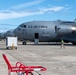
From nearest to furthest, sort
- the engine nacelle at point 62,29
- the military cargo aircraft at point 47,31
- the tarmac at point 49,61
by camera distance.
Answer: the tarmac at point 49,61 → the engine nacelle at point 62,29 → the military cargo aircraft at point 47,31

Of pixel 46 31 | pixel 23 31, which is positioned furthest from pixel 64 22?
pixel 23 31

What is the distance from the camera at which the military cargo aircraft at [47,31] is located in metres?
42.3

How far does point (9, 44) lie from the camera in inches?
1252

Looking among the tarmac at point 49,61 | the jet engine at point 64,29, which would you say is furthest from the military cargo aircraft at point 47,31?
the tarmac at point 49,61

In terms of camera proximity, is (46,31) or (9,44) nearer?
(9,44)

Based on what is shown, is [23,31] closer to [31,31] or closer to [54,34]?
[31,31]

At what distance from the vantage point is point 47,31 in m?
42.3

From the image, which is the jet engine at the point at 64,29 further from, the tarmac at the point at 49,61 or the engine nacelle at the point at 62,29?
the tarmac at the point at 49,61

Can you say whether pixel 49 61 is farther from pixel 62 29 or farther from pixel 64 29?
pixel 64 29

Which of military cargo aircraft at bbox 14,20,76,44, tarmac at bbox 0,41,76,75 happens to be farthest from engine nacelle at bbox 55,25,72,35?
tarmac at bbox 0,41,76,75

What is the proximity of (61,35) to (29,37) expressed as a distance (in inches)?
209

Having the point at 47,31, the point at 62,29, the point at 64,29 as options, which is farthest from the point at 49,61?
the point at 64,29

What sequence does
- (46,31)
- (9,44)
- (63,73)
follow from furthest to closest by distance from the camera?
(46,31) → (9,44) → (63,73)

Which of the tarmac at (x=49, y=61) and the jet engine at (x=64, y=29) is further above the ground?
the jet engine at (x=64, y=29)
